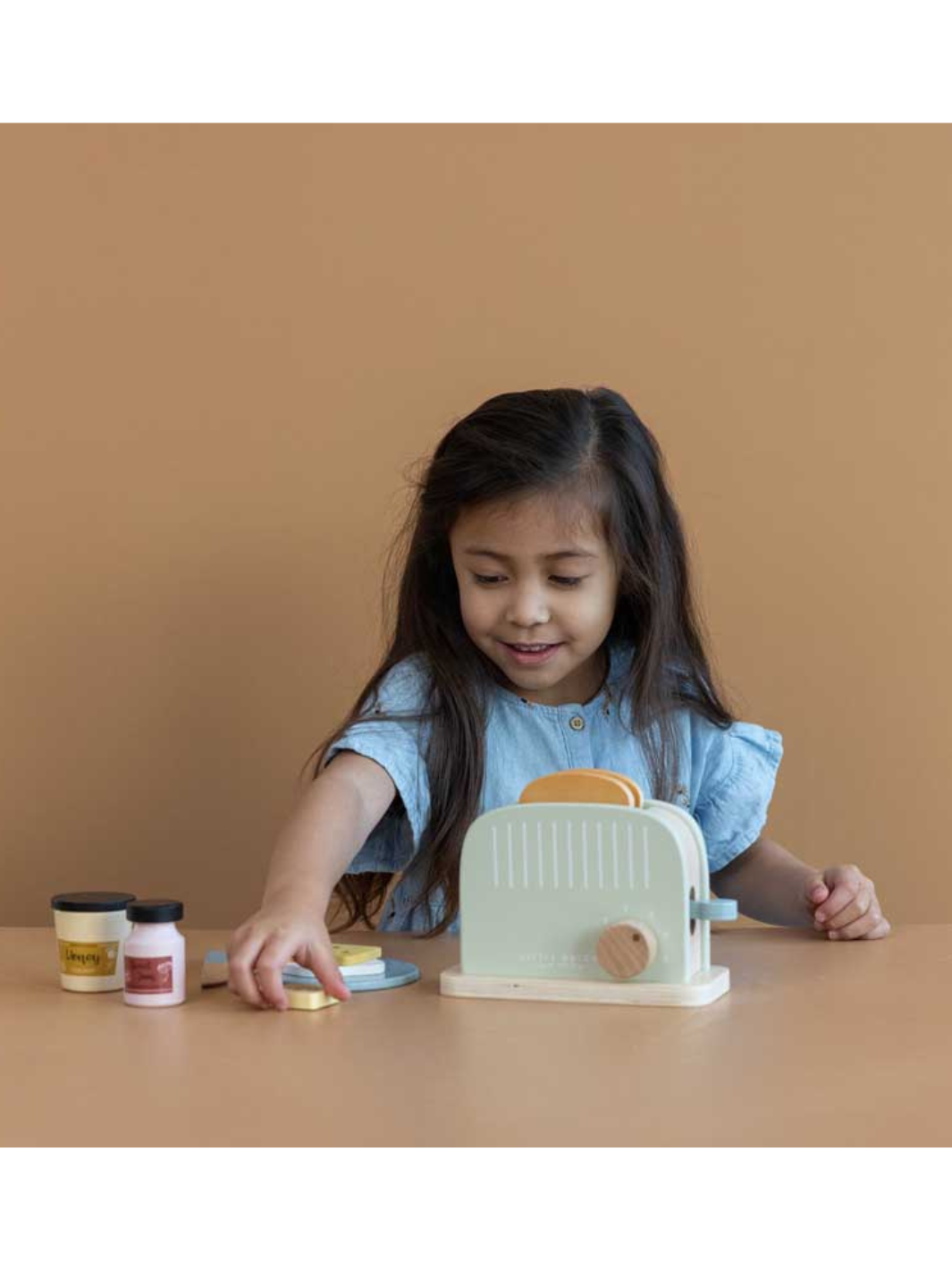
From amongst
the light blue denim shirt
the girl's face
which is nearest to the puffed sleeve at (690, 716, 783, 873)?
the light blue denim shirt

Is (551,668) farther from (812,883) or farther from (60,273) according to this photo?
(60,273)

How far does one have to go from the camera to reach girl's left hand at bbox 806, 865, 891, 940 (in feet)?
4.26

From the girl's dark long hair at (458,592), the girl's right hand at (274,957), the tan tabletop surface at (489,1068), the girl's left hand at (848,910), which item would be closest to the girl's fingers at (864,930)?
the girl's left hand at (848,910)

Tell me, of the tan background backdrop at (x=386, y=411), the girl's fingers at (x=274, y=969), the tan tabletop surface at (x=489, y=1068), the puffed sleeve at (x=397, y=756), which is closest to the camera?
the tan tabletop surface at (x=489, y=1068)

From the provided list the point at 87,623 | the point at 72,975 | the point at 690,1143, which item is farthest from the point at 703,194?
the point at 690,1143

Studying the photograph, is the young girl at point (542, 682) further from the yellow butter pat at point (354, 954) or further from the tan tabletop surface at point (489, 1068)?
the tan tabletop surface at point (489, 1068)

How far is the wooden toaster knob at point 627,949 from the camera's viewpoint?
3.42 ft

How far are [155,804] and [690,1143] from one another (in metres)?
1.15

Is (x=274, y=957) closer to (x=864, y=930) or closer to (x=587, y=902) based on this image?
(x=587, y=902)

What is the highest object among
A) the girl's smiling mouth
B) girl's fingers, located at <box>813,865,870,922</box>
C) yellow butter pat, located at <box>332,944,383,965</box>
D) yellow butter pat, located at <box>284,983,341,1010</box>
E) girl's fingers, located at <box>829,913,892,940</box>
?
the girl's smiling mouth

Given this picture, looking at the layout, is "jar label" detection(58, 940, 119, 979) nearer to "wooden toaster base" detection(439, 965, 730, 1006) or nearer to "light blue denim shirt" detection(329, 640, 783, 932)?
"wooden toaster base" detection(439, 965, 730, 1006)

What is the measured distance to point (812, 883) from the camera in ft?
4.42

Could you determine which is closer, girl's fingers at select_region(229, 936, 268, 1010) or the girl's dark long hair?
girl's fingers at select_region(229, 936, 268, 1010)

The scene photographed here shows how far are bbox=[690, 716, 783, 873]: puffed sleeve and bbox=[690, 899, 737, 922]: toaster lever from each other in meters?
0.43
